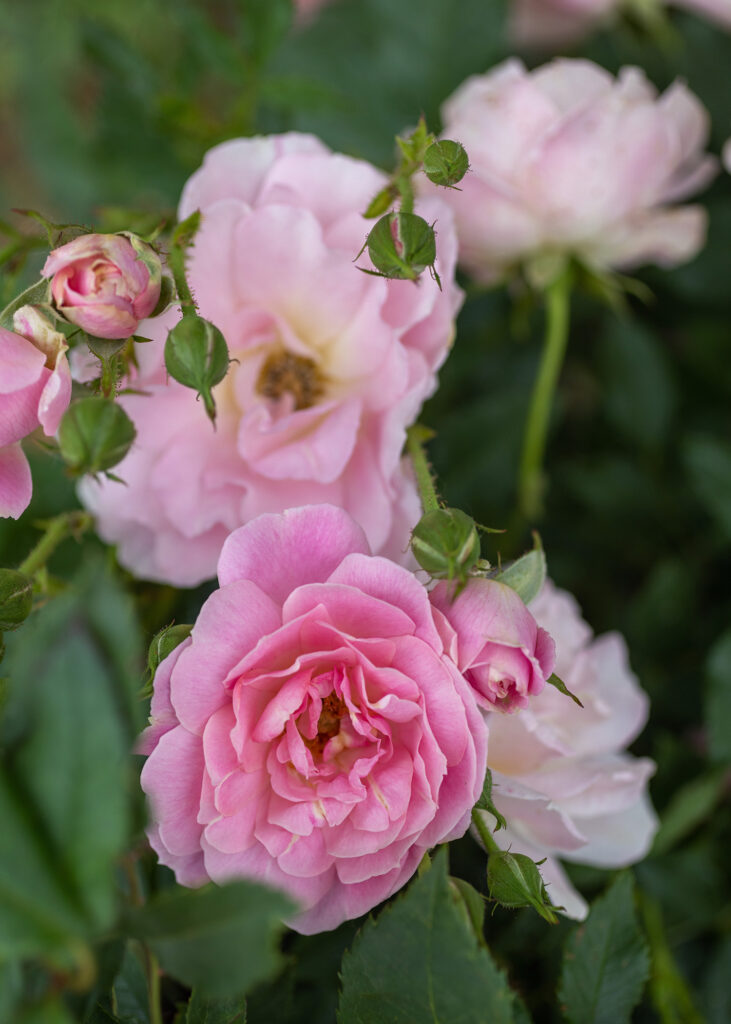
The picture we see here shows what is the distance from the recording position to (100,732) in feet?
0.56

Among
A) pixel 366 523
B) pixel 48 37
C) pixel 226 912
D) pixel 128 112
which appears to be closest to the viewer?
pixel 226 912

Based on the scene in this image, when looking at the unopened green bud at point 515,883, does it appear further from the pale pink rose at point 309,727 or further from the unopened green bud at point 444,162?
the unopened green bud at point 444,162

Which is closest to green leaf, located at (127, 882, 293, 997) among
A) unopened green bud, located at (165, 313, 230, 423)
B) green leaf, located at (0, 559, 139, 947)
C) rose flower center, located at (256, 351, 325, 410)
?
green leaf, located at (0, 559, 139, 947)

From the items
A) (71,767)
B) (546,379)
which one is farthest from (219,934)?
(546,379)

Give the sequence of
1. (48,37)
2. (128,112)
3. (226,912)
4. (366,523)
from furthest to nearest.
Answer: (48,37) → (128,112) → (366,523) → (226,912)

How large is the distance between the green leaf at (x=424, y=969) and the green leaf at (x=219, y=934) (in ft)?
0.20

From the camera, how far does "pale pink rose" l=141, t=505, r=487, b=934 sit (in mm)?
230

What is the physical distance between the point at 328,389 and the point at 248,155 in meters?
0.09

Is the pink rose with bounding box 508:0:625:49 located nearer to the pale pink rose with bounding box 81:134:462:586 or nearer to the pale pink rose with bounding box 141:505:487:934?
the pale pink rose with bounding box 81:134:462:586

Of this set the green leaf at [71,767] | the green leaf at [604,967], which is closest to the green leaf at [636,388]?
the green leaf at [604,967]

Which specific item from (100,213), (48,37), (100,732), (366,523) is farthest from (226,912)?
(48,37)

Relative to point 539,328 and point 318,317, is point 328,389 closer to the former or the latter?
point 318,317

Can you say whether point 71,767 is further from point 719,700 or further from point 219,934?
point 719,700

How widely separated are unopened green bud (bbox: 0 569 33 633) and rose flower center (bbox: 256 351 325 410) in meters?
0.13
